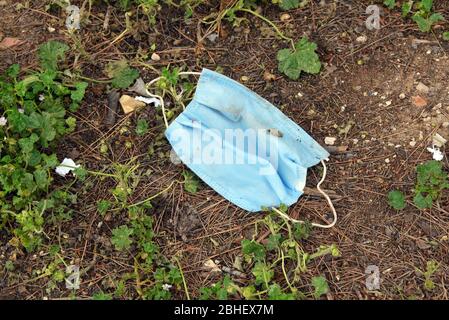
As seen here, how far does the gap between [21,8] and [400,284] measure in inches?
87.7

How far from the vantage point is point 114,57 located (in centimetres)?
280

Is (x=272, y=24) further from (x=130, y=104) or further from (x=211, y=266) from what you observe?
(x=211, y=266)

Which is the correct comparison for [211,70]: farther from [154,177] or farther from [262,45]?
[154,177]

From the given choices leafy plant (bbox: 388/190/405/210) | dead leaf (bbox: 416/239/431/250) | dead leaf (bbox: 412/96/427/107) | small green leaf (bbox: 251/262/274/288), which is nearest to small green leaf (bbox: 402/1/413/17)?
dead leaf (bbox: 412/96/427/107)

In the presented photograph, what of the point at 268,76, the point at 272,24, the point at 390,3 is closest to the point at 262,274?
the point at 268,76

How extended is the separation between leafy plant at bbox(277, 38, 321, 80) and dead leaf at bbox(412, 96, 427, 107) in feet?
1.51

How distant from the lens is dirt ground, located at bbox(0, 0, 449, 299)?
7.91 feet

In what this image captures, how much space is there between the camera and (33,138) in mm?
2518

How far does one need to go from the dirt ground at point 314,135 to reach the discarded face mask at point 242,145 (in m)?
0.06

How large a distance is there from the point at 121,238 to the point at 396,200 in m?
1.17

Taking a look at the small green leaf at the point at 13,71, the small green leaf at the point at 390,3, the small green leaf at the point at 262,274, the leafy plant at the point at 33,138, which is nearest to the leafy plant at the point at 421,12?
the small green leaf at the point at 390,3

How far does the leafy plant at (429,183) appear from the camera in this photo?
7.94 feet

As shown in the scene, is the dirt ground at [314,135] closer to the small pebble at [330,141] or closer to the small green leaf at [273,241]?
the small pebble at [330,141]

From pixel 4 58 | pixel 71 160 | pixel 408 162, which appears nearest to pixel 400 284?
pixel 408 162
